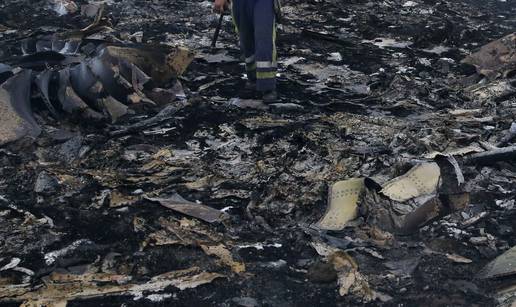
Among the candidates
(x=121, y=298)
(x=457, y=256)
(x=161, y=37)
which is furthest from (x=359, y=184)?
(x=161, y=37)

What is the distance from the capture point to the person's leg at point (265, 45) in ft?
17.8

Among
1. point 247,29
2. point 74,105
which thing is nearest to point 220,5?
point 247,29

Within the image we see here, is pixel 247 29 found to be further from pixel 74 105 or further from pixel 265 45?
pixel 74 105

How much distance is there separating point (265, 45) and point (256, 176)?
5.86 feet

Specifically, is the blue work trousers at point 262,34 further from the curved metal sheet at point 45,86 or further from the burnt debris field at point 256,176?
the curved metal sheet at point 45,86

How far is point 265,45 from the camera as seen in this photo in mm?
5473

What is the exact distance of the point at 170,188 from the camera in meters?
4.05

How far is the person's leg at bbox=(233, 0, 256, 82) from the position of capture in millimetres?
5535

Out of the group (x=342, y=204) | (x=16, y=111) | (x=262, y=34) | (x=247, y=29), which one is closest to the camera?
(x=342, y=204)

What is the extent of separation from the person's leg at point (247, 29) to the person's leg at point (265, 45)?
13 cm

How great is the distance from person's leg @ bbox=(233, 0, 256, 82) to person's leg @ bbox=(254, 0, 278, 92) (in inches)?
5.2

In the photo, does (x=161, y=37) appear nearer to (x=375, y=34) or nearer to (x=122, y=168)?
(x=375, y=34)

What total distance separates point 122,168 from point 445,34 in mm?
4886

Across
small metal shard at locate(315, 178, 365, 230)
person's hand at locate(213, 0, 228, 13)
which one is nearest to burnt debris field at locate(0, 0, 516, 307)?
small metal shard at locate(315, 178, 365, 230)
